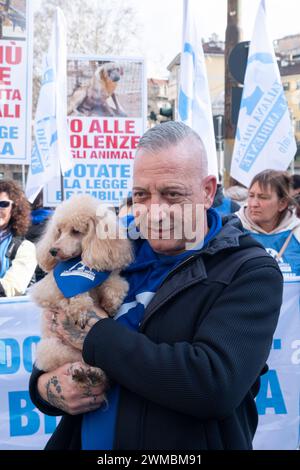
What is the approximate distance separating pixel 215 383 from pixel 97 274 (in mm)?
775

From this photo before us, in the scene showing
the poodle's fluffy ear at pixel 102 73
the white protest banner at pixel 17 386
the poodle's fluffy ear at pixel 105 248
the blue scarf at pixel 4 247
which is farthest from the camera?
the poodle's fluffy ear at pixel 102 73

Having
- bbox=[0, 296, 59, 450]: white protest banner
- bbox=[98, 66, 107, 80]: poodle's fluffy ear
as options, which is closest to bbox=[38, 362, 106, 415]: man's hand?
bbox=[0, 296, 59, 450]: white protest banner

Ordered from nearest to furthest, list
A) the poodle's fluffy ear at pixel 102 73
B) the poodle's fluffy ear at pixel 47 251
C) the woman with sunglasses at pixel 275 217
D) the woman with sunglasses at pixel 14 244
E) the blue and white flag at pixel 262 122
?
1. the poodle's fluffy ear at pixel 47 251
2. the woman with sunglasses at pixel 14 244
3. the woman with sunglasses at pixel 275 217
4. the blue and white flag at pixel 262 122
5. the poodle's fluffy ear at pixel 102 73

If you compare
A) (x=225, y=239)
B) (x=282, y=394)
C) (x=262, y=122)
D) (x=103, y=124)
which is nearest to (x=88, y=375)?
(x=225, y=239)

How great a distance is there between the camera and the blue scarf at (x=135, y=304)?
1713mm

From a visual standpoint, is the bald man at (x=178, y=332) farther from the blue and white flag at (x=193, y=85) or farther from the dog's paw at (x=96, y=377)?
the blue and white flag at (x=193, y=85)

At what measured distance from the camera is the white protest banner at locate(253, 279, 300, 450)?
3.76 m

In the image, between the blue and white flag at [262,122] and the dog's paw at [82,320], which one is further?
the blue and white flag at [262,122]

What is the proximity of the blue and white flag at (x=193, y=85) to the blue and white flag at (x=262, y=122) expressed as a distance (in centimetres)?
47

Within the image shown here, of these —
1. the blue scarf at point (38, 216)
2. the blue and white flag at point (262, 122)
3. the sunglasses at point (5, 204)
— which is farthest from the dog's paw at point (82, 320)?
the blue and white flag at point (262, 122)

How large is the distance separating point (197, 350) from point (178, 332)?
0.38 ft

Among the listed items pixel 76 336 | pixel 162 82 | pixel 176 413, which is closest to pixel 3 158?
pixel 76 336

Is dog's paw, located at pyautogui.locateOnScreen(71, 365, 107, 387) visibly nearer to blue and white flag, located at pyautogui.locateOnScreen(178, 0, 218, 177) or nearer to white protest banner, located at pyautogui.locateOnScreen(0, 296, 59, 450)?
white protest banner, located at pyautogui.locateOnScreen(0, 296, 59, 450)

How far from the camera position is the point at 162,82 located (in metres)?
53.8
